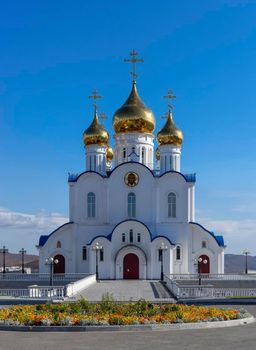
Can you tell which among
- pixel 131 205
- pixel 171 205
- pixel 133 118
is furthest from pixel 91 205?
pixel 133 118

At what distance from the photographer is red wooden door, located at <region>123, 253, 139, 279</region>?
4278cm

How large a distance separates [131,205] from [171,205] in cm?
287

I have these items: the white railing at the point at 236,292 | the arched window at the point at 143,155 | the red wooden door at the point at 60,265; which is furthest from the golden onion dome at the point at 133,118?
the white railing at the point at 236,292

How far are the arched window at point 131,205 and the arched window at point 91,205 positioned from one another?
2685 millimetres

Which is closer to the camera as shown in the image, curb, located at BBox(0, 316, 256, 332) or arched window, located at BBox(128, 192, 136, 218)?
curb, located at BBox(0, 316, 256, 332)

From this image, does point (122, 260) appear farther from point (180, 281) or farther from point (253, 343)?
point (253, 343)

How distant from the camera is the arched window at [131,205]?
44812mm

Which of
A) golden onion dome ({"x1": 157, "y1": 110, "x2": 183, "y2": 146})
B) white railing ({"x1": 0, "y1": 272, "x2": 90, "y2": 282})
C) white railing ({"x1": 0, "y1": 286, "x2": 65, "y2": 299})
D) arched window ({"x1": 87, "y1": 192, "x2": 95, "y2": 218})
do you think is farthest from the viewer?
golden onion dome ({"x1": 157, "y1": 110, "x2": 183, "y2": 146})

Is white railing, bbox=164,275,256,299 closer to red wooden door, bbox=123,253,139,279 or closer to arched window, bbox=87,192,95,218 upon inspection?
red wooden door, bbox=123,253,139,279

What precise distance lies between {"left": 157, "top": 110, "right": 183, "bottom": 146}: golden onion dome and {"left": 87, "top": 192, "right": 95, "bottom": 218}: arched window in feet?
22.6

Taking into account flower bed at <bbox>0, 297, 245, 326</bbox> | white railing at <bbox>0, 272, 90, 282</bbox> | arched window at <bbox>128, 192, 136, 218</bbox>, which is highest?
arched window at <bbox>128, 192, 136, 218</bbox>

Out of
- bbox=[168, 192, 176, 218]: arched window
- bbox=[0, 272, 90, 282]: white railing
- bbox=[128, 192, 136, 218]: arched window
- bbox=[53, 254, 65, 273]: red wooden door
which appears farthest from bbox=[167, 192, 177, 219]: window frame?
bbox=[53, 254, 65, 273]: red wooden door

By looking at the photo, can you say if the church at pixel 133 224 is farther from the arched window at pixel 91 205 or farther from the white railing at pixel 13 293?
the white railing at pixel 13 293

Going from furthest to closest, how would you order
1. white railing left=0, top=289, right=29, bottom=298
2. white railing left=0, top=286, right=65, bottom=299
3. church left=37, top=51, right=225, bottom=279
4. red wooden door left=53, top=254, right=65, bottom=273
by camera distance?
red wooden door left=53, top=254, right=65, bottom=273, church left=37, top=51, right=225, bottom=279, white railing left=0, top=289, right=29, bottom=298, white railing left=0, top=286, right=65, bottom=299
